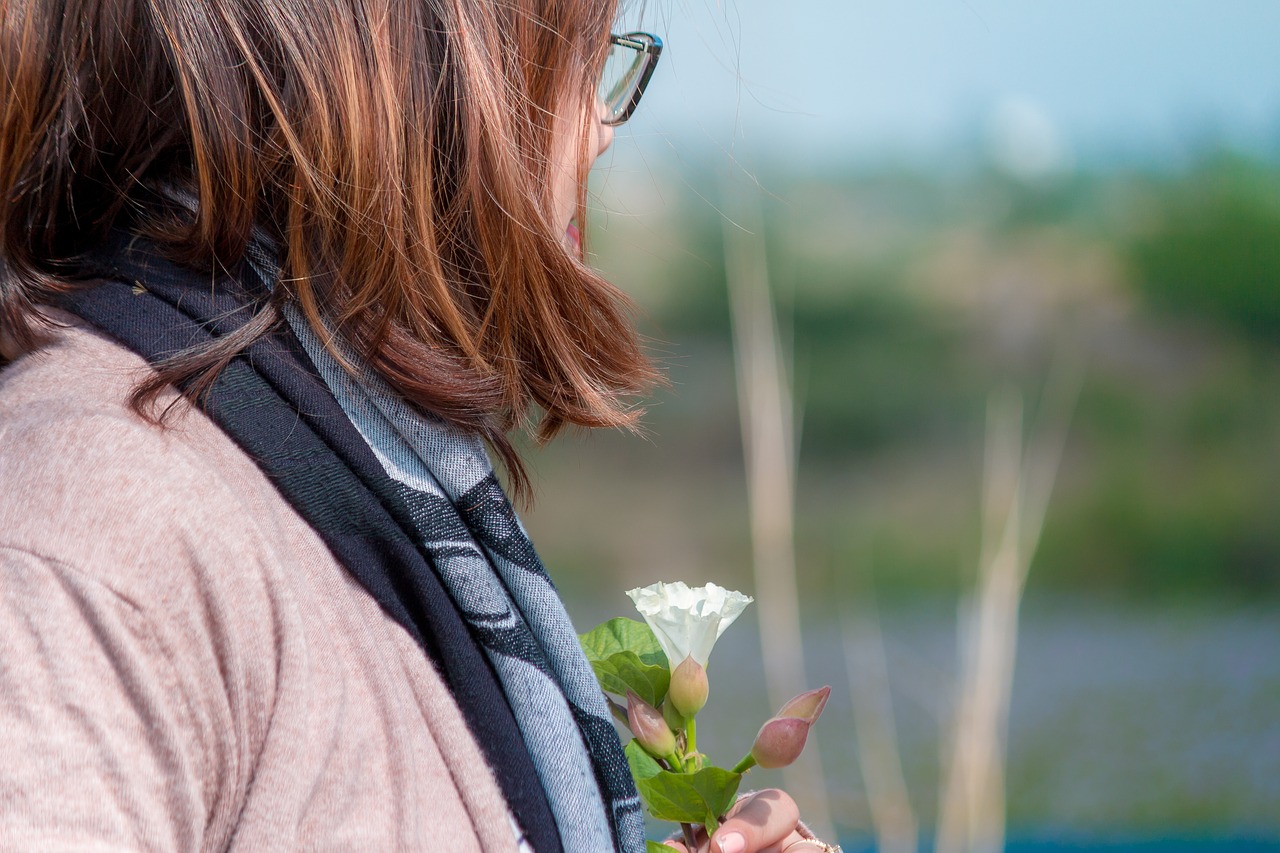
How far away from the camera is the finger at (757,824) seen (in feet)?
1.33

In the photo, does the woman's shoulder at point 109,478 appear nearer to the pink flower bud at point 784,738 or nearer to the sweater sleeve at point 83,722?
the sweater sleeve at point 83,722

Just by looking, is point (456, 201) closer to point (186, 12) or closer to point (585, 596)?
point (186, 12)

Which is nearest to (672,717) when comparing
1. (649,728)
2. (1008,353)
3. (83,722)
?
(649,728)

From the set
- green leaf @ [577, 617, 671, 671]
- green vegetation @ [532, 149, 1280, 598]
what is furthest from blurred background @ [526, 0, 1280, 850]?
green leaf @ [577, 617, 671, 671]

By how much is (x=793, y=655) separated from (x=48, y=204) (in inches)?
35.8

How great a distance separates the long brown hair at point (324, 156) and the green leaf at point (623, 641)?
15cm

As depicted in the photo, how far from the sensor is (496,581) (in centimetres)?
38

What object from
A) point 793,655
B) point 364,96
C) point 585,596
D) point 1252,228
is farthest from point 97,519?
point 1252,228

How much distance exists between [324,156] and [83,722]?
0.20 metres

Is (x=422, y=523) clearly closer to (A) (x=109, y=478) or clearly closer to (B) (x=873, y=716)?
(A) (x=109, y=478)

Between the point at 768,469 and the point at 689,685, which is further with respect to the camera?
the point at 768,469

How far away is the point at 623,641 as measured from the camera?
0.50 meters

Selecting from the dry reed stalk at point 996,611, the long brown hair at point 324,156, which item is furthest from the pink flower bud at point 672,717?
the dry reed stalk at point 996,611

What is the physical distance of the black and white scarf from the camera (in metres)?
0.33
